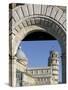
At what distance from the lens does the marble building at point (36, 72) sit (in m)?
2.60

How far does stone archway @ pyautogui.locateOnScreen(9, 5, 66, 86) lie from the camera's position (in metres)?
2.61

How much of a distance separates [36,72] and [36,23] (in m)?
0.33

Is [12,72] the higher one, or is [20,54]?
[20,54]

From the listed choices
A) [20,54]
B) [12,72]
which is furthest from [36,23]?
[12,72]

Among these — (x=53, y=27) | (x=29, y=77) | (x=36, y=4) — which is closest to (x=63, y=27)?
(x=53, y=27)

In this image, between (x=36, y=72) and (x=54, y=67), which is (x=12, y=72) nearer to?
(x=36, y=72)

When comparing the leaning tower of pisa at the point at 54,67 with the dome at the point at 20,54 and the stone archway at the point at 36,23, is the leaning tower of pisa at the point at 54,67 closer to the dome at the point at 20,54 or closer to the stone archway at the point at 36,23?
the stone archway at the point at 36,23

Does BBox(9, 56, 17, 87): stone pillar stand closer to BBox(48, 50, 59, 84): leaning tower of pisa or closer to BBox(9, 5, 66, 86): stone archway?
BBox(9, 5, 66, 86): stone archway

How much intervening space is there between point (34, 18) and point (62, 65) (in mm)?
370

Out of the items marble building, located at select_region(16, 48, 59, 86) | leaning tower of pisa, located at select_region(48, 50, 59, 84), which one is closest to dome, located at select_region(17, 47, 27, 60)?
marble building, located at select_region(16, 48, 59, 86)

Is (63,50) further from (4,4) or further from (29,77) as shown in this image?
(4,4)

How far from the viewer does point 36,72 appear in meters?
2.62

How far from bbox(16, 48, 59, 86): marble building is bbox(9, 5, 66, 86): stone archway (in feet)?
0.12

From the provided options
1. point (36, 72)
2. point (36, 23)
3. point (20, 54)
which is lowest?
point (36, 72)
